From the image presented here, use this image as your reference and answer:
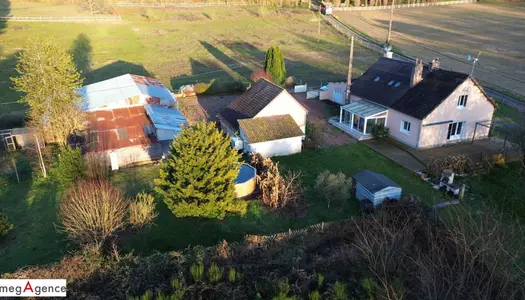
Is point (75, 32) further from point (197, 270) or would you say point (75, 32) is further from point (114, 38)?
point (197, 270)

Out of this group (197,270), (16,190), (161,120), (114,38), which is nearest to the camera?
(197,270)

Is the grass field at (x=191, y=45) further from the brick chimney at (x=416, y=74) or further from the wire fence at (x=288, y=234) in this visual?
the wire fence at (x=288, y=234)

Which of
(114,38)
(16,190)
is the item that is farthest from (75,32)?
(16,190)

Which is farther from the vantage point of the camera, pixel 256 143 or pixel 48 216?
pixel 256 143

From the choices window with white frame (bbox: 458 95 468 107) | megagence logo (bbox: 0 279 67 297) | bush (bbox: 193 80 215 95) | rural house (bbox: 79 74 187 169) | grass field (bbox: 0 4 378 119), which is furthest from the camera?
grass field (bbox: 0 4 378 119)

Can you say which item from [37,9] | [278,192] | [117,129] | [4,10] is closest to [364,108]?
[278,192]

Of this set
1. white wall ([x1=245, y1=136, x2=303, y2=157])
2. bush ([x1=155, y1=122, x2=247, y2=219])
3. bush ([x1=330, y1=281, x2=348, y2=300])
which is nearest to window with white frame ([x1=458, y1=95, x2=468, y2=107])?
white wall ([x1=245, y1=136, x2=303, y2=157])

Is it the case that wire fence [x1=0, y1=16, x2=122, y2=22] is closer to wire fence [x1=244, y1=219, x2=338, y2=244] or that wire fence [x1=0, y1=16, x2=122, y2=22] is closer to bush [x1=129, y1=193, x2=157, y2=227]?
bush [x1=129, y1=193, x2=157, y2=227]

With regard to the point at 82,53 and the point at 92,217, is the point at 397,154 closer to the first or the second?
the point at 92,217
